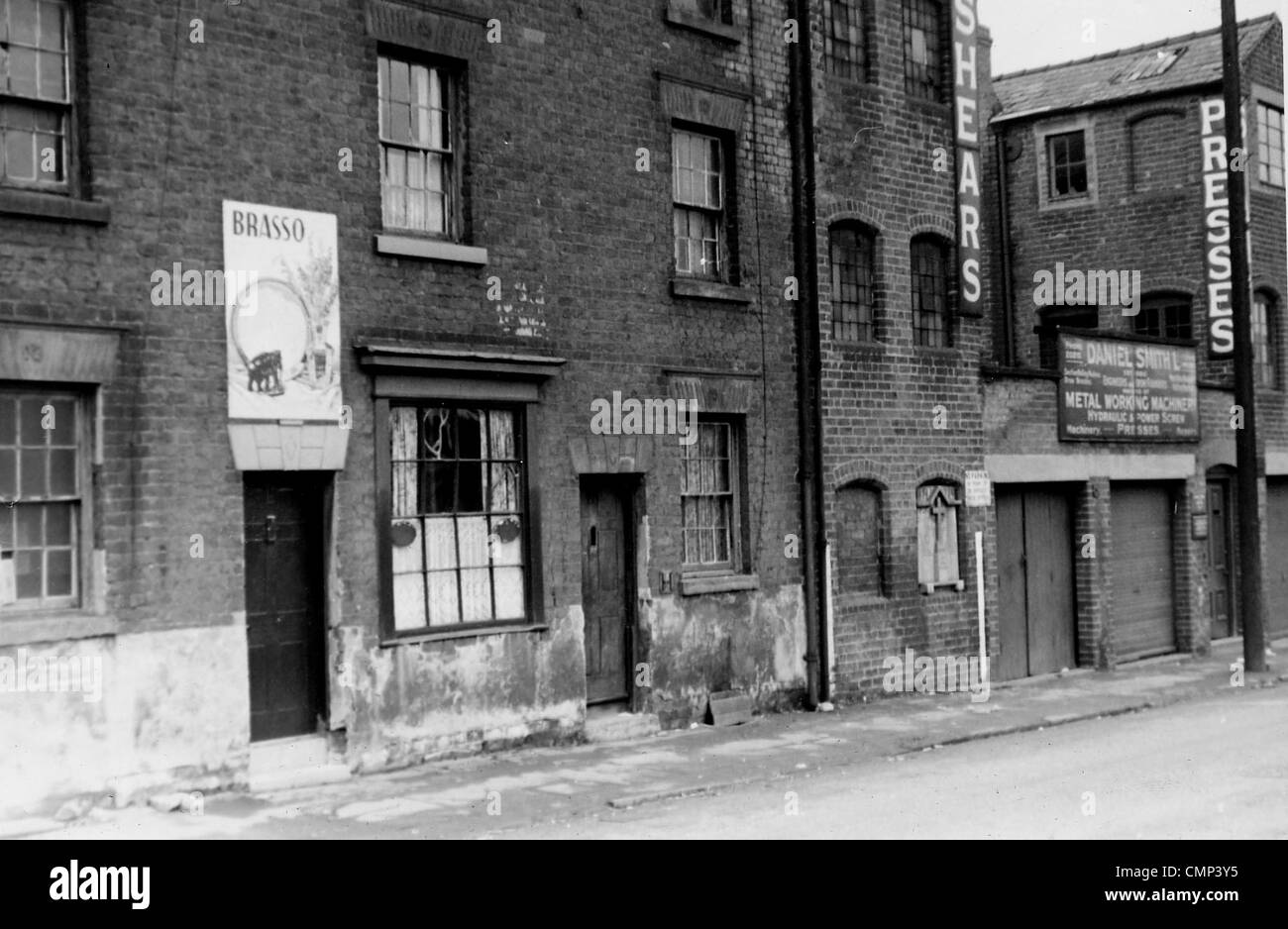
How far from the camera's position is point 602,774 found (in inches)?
494

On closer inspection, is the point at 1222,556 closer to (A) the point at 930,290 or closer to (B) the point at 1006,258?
(B) the point at 1006,258

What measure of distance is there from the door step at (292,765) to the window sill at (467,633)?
3.39 ft

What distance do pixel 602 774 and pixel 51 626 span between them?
4728mm

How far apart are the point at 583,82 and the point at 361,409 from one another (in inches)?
170

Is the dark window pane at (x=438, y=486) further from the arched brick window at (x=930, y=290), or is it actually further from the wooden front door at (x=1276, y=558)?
the wooden front door at (x=1276, y=558)

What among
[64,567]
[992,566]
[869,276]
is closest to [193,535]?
[64,567]

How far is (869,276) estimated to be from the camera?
17.9m

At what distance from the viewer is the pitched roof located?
25.3 meters

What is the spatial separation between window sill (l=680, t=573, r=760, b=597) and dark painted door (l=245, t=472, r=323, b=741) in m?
4.35

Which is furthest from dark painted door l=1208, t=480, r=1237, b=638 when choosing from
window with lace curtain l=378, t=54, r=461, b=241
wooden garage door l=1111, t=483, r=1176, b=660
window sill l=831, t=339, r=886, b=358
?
window with lace curtain l=378, t=54, r=461, b=241

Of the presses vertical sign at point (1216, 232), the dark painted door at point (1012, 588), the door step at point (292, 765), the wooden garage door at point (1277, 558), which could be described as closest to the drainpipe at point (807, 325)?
the dark painted door at point (1012, 588)

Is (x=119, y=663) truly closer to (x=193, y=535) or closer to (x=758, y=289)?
(x=193, y=535)

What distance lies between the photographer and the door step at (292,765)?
38.5ft

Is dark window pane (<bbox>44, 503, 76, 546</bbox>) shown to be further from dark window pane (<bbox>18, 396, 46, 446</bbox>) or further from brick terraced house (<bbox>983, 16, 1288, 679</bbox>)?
brick terraced house (<bbox>983, 16, 1288, 679</bbox>)
